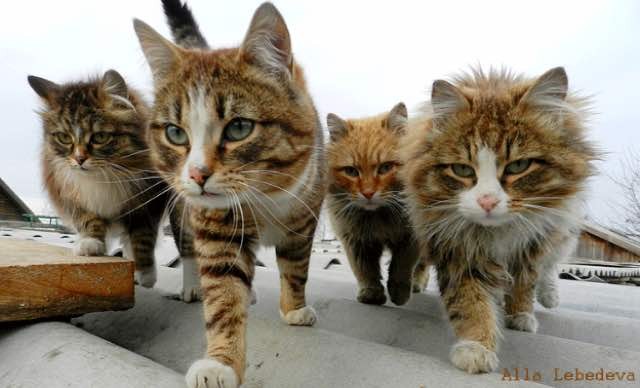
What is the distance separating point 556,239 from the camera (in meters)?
1.74

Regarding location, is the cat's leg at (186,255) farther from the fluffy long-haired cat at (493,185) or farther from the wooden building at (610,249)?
the wooden building at (610,249)

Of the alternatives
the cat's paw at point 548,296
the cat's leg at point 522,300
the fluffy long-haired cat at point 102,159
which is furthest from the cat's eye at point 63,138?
the cat's paw at point 548,296

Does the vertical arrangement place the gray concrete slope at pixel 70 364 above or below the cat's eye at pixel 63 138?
below

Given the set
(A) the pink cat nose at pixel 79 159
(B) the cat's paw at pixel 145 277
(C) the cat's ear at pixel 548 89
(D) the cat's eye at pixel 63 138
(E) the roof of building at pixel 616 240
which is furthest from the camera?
(E) the roof of building at pixel 616 240

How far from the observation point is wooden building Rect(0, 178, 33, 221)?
32.5ft

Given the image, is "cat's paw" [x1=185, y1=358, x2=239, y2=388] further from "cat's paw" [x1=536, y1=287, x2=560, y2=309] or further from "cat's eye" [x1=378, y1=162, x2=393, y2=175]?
"cat's paw" [x1=536, y1=287, x2=560, y2=309]

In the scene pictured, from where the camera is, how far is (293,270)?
6.04 ft

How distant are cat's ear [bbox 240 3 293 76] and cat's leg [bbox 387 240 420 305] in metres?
1.17

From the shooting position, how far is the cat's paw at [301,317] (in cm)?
170

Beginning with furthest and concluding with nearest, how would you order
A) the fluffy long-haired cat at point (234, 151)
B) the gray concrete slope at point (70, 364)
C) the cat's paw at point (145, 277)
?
the cat's paw at point (145, 277)
the fluffy long-haired cat at point (234, 151)
the gray concrete slope at point (70, 364)

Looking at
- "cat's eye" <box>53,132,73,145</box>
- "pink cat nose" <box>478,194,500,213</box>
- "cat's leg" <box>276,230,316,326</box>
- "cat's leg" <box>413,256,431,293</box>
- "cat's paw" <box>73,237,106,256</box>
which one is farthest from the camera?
"cat's leg" <box>413,256,431,293</box>

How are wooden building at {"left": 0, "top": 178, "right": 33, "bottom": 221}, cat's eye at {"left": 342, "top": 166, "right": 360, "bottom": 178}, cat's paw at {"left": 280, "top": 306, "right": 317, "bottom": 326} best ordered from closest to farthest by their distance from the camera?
cat's paw at {"left": 280, "top": 306, "right": 317, "bottom": 326} → cat's eye at {"left": 342, "top": 166, "right": 360, "bottom": 178} → wooden building at {"left": 0, "top": 178, "right": 33, "bottom": 221}

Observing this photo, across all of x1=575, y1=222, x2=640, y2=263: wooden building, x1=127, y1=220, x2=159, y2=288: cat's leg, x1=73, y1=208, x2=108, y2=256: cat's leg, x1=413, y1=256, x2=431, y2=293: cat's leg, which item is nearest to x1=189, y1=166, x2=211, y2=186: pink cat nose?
x1=73, y1=208, x2=108, y2=256: cat's leg

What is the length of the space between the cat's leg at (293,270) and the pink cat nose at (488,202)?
668 mm
